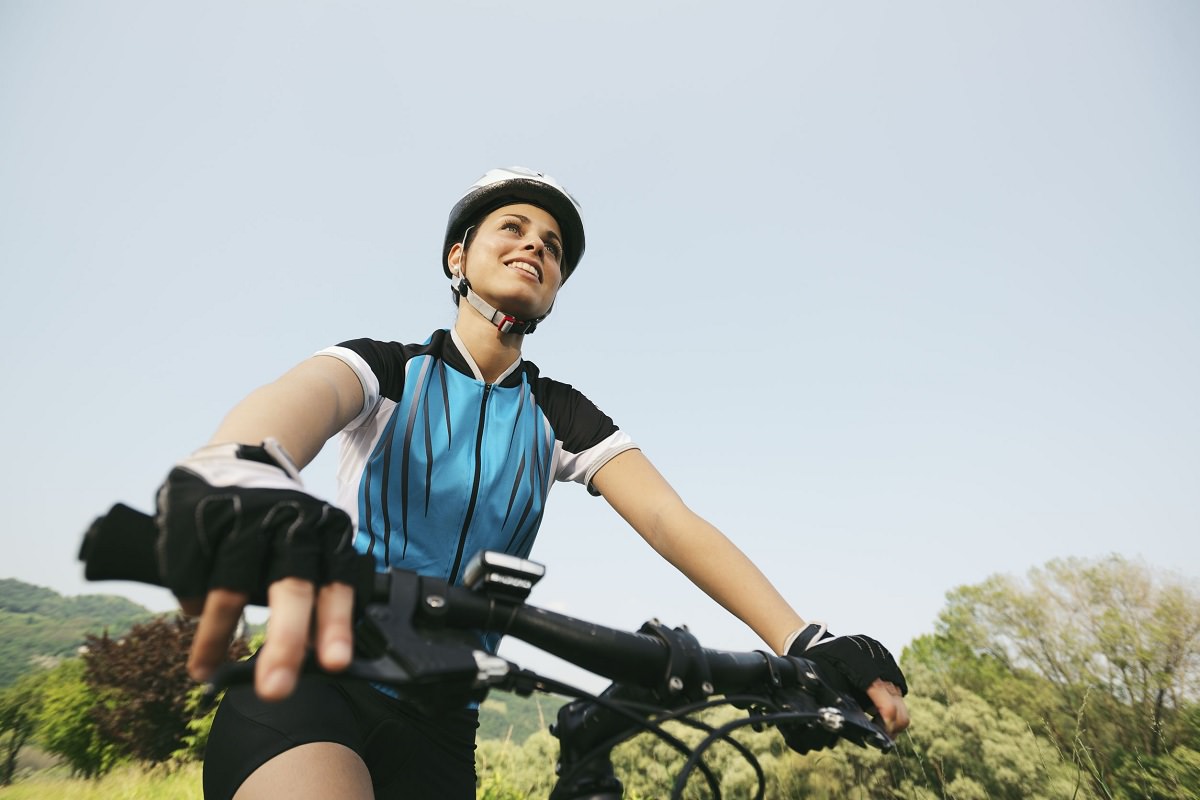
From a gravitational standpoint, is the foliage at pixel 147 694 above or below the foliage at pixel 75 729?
above

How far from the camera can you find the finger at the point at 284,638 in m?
0.82

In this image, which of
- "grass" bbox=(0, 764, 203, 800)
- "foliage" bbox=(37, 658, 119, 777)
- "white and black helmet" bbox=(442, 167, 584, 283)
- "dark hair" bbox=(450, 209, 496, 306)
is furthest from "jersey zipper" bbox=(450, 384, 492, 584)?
"foliage" bbox=(37, 658, 119, 777)

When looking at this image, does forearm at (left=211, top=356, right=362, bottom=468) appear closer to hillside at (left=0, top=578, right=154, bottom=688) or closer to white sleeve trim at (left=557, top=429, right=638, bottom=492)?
white sleeve trim at (left=557, top=429, right=638, bottom=492)

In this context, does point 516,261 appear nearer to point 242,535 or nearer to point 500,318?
point 500,318

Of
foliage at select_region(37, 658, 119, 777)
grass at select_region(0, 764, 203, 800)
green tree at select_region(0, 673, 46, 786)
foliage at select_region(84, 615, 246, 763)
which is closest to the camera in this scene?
grass at select_region(0, 764, 203, 800)

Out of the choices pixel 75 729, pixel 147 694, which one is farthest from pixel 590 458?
pixel 75 729

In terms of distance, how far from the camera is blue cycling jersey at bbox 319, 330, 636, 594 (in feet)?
7.69

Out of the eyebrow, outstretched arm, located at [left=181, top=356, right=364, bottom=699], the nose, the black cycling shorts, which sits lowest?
the black cycling shorts

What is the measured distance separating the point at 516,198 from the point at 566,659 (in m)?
2.52

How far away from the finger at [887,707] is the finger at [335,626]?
1.54 metres

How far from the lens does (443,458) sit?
249 centimetres

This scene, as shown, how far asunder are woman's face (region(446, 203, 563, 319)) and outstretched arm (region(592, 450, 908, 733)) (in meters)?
0.82

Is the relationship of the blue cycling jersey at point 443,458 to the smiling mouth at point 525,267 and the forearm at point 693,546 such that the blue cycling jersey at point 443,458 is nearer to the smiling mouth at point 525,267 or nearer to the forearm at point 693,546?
the forearm at point 693,546

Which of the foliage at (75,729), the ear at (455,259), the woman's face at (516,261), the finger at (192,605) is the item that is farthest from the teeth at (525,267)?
the foliage at (75,729)
